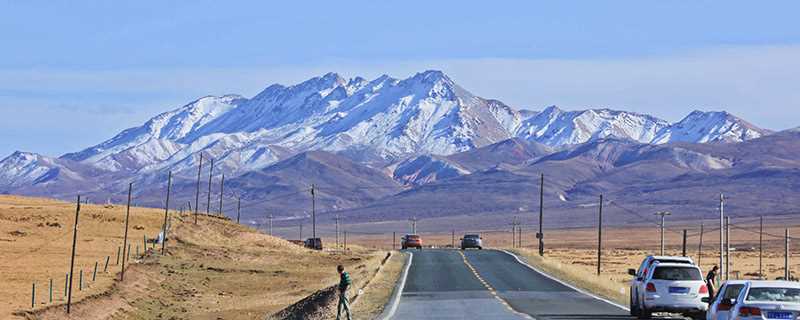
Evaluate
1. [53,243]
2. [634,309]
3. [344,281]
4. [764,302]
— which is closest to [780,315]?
[764,302]

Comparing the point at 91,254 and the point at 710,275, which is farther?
the point at 91,254

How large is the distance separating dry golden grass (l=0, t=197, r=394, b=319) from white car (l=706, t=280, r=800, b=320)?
27.2m

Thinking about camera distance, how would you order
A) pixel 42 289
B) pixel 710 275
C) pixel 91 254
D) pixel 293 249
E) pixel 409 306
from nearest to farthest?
1. pixel 710 275
2. pixel 409 306
3. pixel 42 289
4. pixel 91 254
5. pixel 293 249

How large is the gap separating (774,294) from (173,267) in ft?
189

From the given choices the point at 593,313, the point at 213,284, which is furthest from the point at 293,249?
the point at 593,313

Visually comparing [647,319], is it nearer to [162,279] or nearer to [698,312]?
[698,312]

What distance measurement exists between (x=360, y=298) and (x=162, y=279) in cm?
2509

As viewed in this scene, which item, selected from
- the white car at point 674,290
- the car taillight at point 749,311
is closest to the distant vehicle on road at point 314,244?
the white car at point 674,290

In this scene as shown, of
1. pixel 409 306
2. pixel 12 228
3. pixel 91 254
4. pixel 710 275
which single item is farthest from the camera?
pixel 12 228

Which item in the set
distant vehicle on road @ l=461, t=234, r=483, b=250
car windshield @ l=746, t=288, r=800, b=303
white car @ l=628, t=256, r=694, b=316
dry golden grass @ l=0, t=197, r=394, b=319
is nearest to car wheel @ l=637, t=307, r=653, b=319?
white car @ l=628, t=256, r=694, b=316

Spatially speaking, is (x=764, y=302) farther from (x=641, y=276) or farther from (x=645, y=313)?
(x=641, y=276)

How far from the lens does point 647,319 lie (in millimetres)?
42750

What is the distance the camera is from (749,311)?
31.3 meters

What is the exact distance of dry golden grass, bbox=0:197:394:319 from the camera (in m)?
64.0
